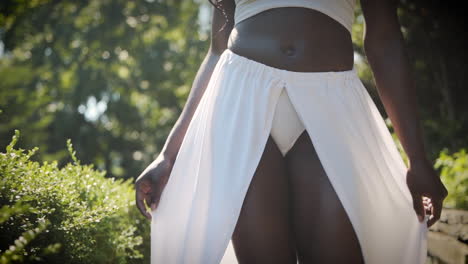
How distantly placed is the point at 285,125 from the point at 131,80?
16620 mm

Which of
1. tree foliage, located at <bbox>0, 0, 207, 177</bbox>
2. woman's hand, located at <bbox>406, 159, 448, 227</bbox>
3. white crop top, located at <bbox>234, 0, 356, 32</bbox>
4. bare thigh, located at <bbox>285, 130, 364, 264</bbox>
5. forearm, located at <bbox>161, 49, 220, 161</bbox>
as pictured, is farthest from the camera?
tree foliage, located at <bbox>0, 0, 207, 177</bbox>

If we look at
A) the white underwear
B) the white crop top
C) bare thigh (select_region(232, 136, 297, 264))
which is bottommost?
bare thigh (select_region(232, 136, 297, 264))

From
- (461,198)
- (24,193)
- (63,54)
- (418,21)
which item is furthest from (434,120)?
(63,54)

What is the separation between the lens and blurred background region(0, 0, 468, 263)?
2904 mm

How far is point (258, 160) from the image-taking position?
1.35 m

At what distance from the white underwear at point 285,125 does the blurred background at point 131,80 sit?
4.05ft

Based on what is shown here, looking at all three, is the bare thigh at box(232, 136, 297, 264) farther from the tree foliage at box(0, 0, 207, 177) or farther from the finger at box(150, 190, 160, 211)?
the tree foliage at box(0, 0, 207, 177)

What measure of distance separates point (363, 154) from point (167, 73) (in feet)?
54.9

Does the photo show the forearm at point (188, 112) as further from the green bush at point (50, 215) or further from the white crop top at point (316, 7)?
the green bush at point (50, 215)

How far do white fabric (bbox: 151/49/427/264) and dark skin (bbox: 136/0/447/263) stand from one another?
51 millimetres

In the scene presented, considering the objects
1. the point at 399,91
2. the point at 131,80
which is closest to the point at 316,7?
the point at 399,91

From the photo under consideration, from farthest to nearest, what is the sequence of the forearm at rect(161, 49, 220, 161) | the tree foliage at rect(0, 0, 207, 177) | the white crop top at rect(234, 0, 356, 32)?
the tree foliage at rect(0, 0, 207, 177) → the forearm at rect(161, 49, 220, 161) → the white crop top at rect(234, 0, 356, 32)

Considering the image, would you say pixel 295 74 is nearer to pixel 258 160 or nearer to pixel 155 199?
pixel 258 160

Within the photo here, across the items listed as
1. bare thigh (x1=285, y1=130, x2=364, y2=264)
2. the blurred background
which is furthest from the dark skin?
the blurred background
